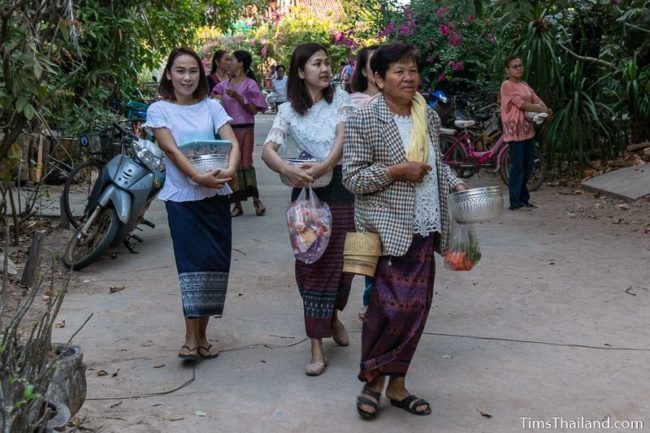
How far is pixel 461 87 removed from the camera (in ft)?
54.8

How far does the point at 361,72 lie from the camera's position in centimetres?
611

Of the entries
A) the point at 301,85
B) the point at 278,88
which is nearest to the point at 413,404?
the point at 301,85

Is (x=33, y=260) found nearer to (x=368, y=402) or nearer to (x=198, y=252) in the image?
(x=198, y=252)

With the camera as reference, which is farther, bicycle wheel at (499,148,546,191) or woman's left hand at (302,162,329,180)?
bicycle wheel at (499,148,546,191)


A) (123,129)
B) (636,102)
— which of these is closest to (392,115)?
(123,129)

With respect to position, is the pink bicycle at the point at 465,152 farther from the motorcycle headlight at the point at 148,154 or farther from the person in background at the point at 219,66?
the motorcycle headlight at the point at 148,154

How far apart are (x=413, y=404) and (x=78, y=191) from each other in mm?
7730

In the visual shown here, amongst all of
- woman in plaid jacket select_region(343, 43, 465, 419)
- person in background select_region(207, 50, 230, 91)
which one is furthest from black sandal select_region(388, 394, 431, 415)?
person in background select_region(207, 50, 230, 91)

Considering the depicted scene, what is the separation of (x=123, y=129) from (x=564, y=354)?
4.81m

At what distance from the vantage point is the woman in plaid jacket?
4273 mm

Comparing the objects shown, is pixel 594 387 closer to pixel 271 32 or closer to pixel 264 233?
pixel 264 233

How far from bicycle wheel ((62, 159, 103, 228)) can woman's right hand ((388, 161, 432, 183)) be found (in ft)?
14.2

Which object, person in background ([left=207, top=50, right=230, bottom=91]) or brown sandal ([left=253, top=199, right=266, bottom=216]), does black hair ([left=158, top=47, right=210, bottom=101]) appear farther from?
person in background ([left=207, top=50, right=230, bottom=91])

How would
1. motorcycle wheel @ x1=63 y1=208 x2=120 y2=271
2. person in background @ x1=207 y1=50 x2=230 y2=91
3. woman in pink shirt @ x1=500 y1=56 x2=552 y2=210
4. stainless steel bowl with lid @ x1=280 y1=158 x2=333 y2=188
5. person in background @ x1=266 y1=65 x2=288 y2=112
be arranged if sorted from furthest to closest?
person in background @ x1=266 y1=65 x2=288 y2=112
person in background @ x1=207 y1=50 x2=230 y2=91
woman in pink shirt @ x1=500 y1=56 x2=552 y2=210
motorcycle wheel @ x1=63 y1=208 x2=120 y2=271
stainless steel bowl with lid @ x1=280 y1=158 x2=333 y2=188
